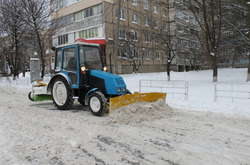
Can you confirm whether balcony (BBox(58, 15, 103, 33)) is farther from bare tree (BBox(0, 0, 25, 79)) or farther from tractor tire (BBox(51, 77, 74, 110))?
tractor tire (BBox(51, 77, 74, 110))

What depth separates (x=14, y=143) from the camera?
14.4 ft

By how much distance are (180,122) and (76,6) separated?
1250 inches

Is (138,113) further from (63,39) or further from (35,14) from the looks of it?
(63,39)

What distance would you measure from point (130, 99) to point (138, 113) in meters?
0.49

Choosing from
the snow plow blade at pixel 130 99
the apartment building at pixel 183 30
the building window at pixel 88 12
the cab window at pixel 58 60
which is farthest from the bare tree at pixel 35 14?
the snow plow blade at pixel 130 99

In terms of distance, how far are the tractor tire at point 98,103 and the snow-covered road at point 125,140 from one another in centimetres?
22

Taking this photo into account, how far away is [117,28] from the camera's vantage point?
28891 mm

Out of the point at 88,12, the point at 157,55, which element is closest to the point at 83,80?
the point at 88,12

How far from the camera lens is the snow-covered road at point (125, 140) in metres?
3.65

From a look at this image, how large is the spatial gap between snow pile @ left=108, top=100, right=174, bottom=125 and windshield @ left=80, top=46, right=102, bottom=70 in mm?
2190

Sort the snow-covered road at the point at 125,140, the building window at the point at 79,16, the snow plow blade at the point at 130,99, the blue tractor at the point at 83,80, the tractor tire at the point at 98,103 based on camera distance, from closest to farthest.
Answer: the snow-covered road at the point at 125,140
the snow plow blade at the point at 130,99
the tractor tire at the point at 98,103
the blue tractor at the point at 83,80
the building window at the point at 79,16

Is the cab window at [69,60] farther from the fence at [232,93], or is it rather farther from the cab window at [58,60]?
the fence at [232,93]

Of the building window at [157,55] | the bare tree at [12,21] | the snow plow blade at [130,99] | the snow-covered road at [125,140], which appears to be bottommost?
the snow-covered road at [125,140]

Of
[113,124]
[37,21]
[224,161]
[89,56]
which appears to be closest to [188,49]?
[37,21]
